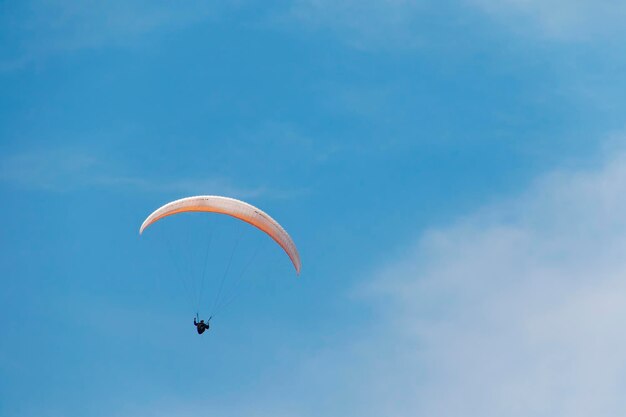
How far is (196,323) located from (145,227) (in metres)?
9.57

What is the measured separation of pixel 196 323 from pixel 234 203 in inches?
391

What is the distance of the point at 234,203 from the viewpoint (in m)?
126

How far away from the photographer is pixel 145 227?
404ft

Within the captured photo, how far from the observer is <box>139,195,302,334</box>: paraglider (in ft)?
409

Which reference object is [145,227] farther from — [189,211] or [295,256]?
[295,256]

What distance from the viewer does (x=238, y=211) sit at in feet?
413

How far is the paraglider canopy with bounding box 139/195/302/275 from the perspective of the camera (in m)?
125

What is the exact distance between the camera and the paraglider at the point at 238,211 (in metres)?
125

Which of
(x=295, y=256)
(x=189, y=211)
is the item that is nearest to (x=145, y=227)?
(x=189, y=211)

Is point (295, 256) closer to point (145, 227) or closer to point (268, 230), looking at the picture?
point (268, 230)

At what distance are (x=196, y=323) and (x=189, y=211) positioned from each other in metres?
9.08

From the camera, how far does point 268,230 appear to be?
414 feet

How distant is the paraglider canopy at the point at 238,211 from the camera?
125 m

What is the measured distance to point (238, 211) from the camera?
125875 mm
